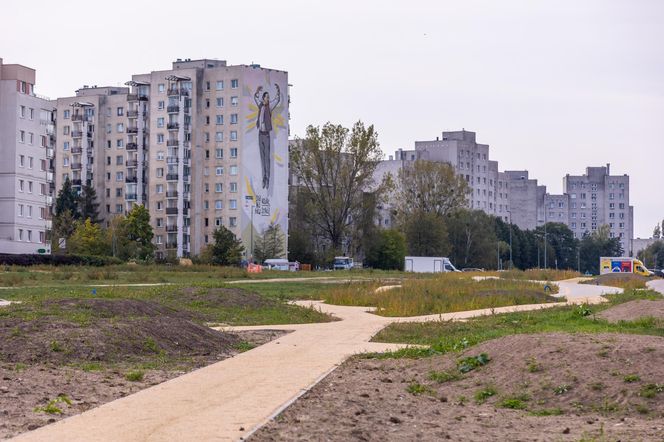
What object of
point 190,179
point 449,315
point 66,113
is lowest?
point 449,315

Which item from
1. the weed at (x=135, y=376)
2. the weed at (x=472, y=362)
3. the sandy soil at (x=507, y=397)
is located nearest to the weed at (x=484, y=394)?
the sandy soil at (x=507, y=397)

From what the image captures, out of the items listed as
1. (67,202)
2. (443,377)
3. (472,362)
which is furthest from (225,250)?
(443,377)

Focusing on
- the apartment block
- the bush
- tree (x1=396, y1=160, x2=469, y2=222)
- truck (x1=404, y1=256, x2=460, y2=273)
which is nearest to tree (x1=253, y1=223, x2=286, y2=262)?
truck (x1=404, y1=256, x2=460, y2=273)

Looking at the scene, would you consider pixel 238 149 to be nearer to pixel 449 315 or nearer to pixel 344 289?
pixel 344 289

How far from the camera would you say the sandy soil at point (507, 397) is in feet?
39.6

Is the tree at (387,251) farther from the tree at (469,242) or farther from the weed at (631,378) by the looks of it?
the weed at (631,378)

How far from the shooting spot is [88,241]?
368ft

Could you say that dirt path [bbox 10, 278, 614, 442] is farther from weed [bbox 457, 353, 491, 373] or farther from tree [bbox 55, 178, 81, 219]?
tree [bbox 55, 178, 81, 219]

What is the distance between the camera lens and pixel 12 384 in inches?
594

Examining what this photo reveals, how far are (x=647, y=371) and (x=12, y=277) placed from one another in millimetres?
42464

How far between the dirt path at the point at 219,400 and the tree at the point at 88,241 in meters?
91.7

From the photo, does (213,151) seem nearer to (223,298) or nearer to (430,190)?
(430,190)

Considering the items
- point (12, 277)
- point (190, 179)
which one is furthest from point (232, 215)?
point (12, 277)

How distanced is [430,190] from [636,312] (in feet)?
365
